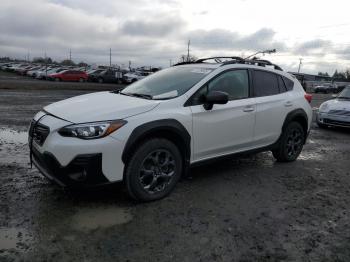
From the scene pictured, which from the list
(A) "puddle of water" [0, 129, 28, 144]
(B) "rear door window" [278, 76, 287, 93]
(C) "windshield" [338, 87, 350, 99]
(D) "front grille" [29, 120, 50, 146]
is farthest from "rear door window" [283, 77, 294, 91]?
(C) "windshield" [338, 87, 350, 99]

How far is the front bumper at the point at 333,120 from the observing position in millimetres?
10547

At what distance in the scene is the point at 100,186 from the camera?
397cm

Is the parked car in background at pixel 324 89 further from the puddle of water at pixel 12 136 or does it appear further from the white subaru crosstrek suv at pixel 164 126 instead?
the puddle of water at pixel 12 136

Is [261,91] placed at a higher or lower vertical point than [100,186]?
higher

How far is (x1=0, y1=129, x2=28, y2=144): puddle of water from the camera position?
7.35 meters

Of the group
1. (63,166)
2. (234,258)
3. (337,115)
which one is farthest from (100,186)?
(337,115)

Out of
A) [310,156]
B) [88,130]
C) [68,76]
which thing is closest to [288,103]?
[310,156]

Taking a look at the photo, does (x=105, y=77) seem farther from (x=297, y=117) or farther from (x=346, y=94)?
(x=297, y=117)

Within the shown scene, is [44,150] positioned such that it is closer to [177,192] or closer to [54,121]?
[54,121]

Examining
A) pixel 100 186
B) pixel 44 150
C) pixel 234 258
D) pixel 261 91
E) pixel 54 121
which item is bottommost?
pixel 234 258

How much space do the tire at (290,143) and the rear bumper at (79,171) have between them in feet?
11.5

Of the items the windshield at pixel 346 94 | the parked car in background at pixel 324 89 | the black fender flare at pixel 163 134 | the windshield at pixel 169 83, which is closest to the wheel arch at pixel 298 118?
the windshield at pixel 169 83

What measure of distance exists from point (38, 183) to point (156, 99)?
1.95m

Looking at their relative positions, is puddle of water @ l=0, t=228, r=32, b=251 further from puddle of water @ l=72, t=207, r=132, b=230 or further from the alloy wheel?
the alloy wheel
